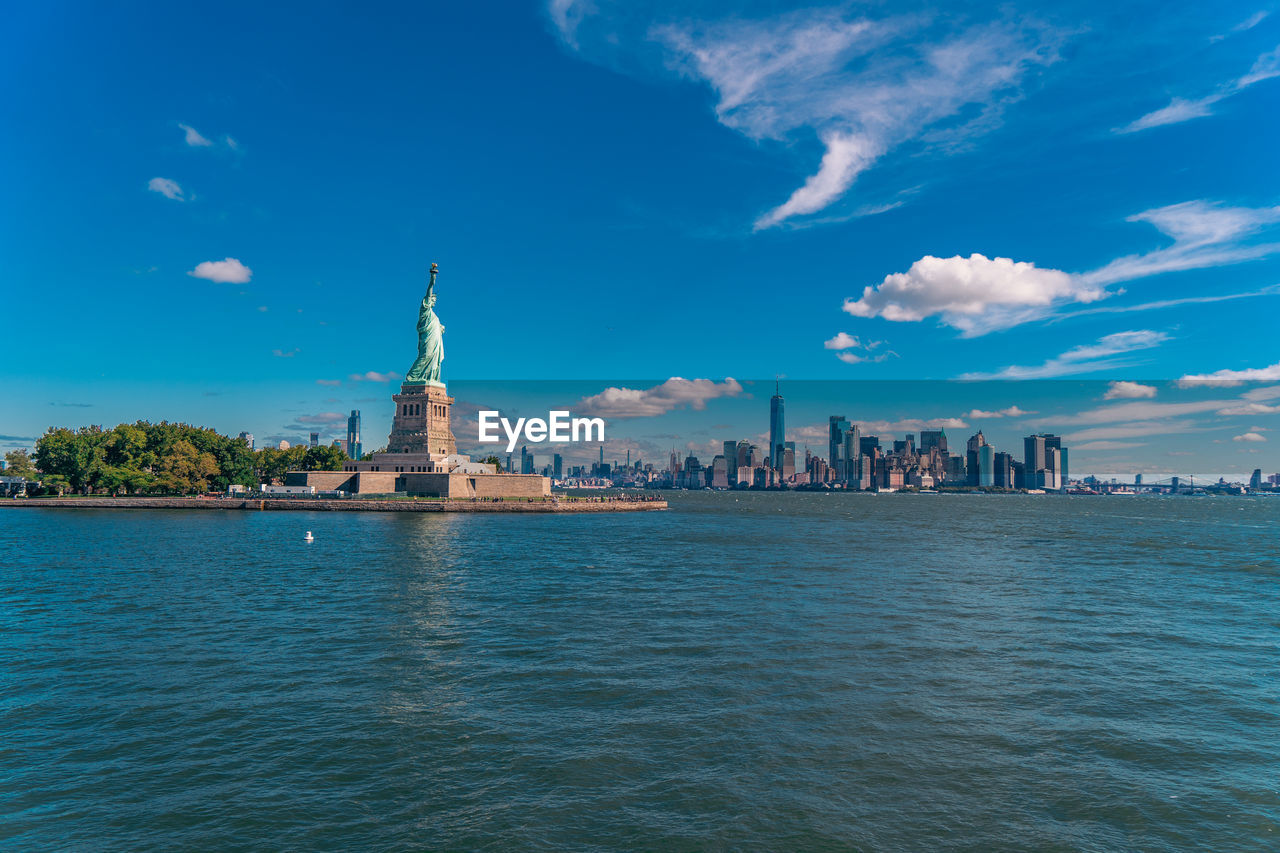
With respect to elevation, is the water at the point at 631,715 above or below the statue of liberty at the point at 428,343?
below

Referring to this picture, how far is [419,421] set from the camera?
12019cm

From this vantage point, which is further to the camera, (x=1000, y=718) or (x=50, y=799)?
(x=1000, y=718)

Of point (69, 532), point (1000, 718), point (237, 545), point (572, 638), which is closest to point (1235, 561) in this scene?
point (1000, 718)

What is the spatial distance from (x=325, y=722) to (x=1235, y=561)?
7038 centimetres

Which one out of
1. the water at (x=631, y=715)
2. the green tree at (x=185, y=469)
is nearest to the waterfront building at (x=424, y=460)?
the green tree at (x=185, y=469)

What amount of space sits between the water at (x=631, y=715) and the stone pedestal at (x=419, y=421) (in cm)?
7917

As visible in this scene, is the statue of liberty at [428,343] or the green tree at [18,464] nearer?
the statue of liberty at [428,343]

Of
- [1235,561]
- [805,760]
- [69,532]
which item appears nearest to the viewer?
[805,760]

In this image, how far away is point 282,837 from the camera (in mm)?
12312

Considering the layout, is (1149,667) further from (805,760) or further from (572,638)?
(572,638)

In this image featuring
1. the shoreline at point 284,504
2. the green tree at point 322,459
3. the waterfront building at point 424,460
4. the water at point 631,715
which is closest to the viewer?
the water at point 631,715

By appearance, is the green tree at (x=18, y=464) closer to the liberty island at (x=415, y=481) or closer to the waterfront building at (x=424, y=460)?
the liberty island at (x=415, y=481)

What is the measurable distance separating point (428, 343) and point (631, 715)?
4530 inches

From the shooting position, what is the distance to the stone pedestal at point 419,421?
119 metres
